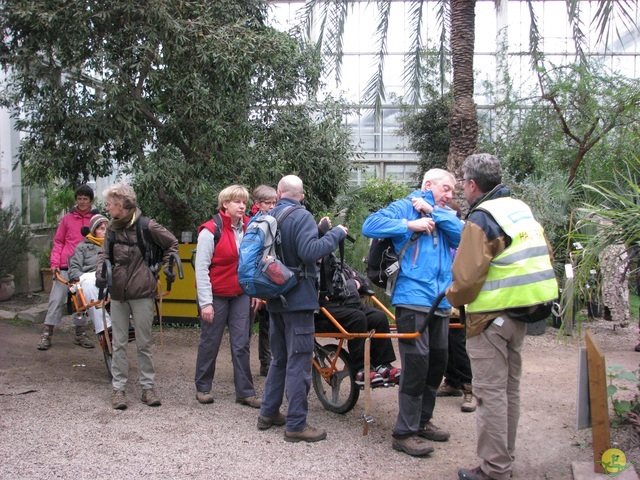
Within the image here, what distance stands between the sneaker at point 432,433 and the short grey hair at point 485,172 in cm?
190

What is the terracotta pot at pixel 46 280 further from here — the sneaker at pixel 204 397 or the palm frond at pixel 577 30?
the palm frond at pixel 577 30

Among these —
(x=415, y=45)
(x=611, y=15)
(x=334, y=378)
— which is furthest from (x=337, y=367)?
(x=415, y=45)

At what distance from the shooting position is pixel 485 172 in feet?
14.2

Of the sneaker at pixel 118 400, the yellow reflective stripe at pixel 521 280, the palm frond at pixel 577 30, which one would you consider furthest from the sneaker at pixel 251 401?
the palm frond at pixel 577 30

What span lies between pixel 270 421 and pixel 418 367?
4.27ft

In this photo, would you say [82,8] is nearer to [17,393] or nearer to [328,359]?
[17,393]

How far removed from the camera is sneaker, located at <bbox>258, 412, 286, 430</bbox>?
5.26 meters

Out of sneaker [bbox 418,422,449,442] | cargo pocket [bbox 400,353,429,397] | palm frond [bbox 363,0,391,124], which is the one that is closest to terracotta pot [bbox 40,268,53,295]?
palm frond [bbox 363,0,391,124]

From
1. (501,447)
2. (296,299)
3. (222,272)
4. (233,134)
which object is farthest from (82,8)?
(501,447)

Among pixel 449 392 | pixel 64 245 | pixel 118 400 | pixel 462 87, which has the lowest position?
pixel 449 392

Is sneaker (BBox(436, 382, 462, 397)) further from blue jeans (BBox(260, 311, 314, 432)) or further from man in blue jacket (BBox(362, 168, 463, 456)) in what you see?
blue jeans (BBox(260, 311, 314, 432))

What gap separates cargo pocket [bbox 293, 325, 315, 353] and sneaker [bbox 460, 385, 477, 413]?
1.72 meters

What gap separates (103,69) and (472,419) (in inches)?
219

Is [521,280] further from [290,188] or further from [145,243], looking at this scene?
[145,243]
